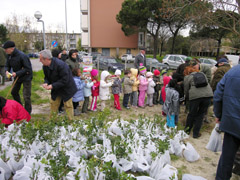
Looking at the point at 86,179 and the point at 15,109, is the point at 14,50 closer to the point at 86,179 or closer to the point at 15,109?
the point at 15,109

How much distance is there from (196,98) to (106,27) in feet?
96.4

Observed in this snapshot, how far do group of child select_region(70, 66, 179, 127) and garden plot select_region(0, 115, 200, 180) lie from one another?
2.86 feet

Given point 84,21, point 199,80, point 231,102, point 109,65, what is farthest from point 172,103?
point 84,21

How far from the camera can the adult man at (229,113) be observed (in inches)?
75.4

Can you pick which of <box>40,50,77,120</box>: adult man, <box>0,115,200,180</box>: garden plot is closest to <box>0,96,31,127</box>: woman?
<box>0,115,200,180</box>: garden plot

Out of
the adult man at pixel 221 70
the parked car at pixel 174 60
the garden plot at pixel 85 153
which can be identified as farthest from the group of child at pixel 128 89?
the parked car at pixel 174 60

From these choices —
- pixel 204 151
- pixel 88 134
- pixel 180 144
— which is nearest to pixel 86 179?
pixel 88 134

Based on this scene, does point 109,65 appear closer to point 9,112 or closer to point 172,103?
point 172,103

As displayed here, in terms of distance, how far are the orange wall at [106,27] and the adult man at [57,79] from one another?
28.5 meters

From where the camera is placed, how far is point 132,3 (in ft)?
76.9

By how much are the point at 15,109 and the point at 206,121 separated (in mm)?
4337

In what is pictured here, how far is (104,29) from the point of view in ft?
101

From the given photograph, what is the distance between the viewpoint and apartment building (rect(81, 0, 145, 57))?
29.9 metres

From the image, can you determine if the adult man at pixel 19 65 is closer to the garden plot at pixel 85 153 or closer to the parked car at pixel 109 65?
the garden plot at pixel 85 153
